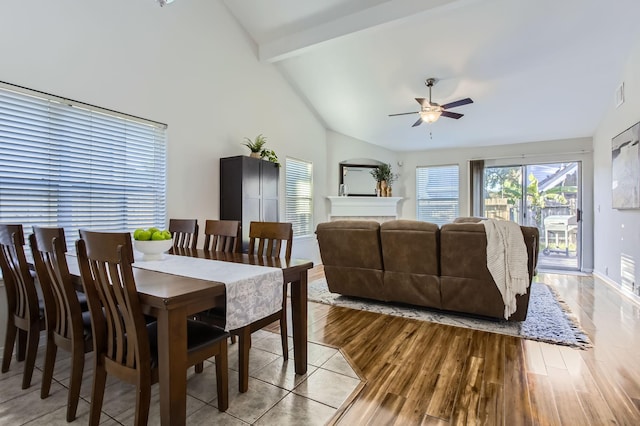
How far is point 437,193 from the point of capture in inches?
285

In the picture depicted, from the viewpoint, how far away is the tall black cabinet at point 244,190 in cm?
415

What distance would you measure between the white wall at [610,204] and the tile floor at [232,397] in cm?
404

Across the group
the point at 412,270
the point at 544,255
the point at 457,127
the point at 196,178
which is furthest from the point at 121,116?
the point at 544,255

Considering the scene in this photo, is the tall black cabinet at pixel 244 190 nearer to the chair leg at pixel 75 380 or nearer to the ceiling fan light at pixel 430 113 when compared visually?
the ceiling fan light at pixel 430 113

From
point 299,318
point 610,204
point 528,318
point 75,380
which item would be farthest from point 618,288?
point 75,380

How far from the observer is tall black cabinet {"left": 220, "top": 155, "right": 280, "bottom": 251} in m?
4.15

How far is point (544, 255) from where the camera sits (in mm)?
6328

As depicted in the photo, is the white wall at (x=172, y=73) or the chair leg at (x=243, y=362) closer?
the chair leg at (x=243, y=362)

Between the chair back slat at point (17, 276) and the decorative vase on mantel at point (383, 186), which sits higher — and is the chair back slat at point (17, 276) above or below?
below

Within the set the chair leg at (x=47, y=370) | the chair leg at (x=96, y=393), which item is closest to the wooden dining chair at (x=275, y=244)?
the chair leg at (x=96, y=393)

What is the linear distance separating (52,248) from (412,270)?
2.94 metres

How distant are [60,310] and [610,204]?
6549mm

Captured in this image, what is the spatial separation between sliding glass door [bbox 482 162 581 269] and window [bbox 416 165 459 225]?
0.63 meters

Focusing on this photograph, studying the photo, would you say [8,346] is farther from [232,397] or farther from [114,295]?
[232,397]
